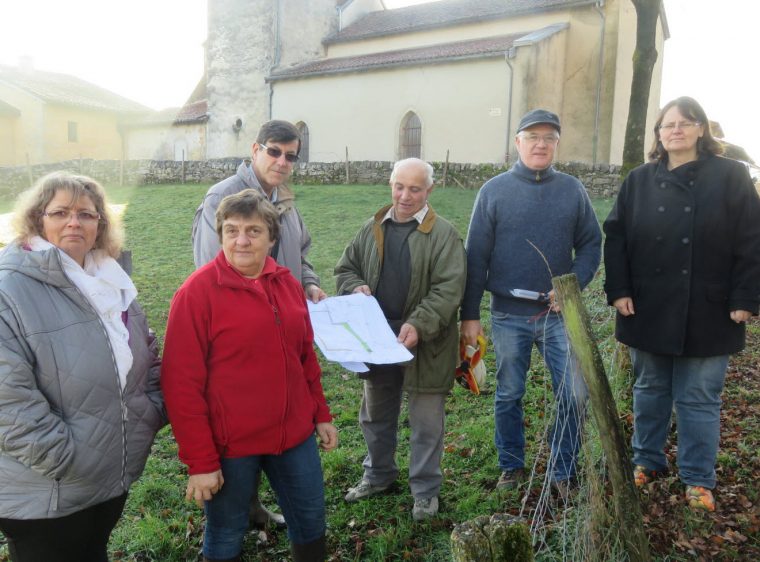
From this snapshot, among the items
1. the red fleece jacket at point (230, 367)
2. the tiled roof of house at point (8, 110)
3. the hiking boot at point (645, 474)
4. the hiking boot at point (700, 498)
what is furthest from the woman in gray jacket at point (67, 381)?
the tiled roof of house at point (8, 110)

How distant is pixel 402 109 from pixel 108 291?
2116 centimetres

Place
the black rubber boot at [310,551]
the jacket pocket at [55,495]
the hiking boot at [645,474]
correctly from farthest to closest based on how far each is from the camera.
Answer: the hiking boot at [645,474]
the black rubber boot at [310,551]
the jacket pocket at [55,495]

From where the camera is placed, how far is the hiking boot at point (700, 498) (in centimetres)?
340

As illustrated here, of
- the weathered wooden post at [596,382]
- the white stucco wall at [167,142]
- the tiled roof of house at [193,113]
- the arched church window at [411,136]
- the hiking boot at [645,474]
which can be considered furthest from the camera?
the white stucco wall at [167,142]

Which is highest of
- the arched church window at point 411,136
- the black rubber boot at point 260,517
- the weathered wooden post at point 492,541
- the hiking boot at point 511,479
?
the arched church window at point 411,136

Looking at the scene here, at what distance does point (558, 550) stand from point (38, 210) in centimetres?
288

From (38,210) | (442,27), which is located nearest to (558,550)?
(38,210)

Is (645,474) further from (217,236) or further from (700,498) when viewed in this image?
(217,236)

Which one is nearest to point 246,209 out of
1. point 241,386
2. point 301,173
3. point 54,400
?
point 241,386

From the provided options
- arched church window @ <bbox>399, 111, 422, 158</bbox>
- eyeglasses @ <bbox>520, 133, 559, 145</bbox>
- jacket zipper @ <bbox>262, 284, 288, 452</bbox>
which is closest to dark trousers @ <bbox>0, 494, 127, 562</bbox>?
jacket zipper @ <bbox>262, 284, 288, 452</bbox>

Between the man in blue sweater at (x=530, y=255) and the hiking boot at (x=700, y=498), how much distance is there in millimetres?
694

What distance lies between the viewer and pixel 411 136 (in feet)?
73.7

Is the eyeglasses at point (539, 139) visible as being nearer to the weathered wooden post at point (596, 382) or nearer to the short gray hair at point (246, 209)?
the weathered wooden post at point (596, 382)

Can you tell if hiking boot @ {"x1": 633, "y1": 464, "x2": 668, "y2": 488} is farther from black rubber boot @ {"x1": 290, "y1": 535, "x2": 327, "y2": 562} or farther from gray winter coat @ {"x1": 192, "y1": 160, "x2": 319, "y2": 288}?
gray winter coat @ {"x1": 192, "y1": 160, "x2": 319, "y2": 288}
